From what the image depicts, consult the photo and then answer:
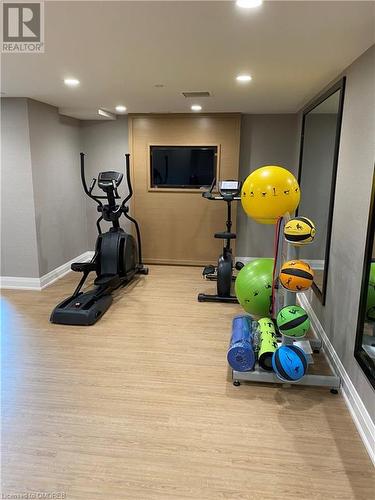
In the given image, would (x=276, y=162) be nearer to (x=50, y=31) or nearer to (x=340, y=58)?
(x=340, y=58)

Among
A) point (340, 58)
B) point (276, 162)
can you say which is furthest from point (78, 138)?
point (340, 58)

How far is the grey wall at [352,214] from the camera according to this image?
7.60 ft

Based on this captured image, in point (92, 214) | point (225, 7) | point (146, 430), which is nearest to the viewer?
point (225, 7)

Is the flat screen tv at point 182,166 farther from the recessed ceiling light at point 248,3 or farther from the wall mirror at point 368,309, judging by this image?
the recessed ceiling light at point 248,3

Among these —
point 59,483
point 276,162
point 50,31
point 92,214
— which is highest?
point 50,31

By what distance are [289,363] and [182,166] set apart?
3.87 m

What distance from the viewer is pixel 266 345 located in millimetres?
2670

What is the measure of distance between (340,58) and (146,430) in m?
2.92

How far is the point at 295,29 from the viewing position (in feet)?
6.74

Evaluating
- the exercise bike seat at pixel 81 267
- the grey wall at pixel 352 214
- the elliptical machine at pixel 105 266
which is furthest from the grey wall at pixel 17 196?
the grey wall at pixel 352 214

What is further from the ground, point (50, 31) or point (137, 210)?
point (50, 31)

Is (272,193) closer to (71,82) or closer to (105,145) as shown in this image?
(71,82)

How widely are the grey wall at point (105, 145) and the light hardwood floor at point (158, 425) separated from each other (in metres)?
3.14

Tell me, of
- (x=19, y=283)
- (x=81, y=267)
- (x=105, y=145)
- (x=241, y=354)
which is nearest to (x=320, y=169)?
(x=241, y=354)
